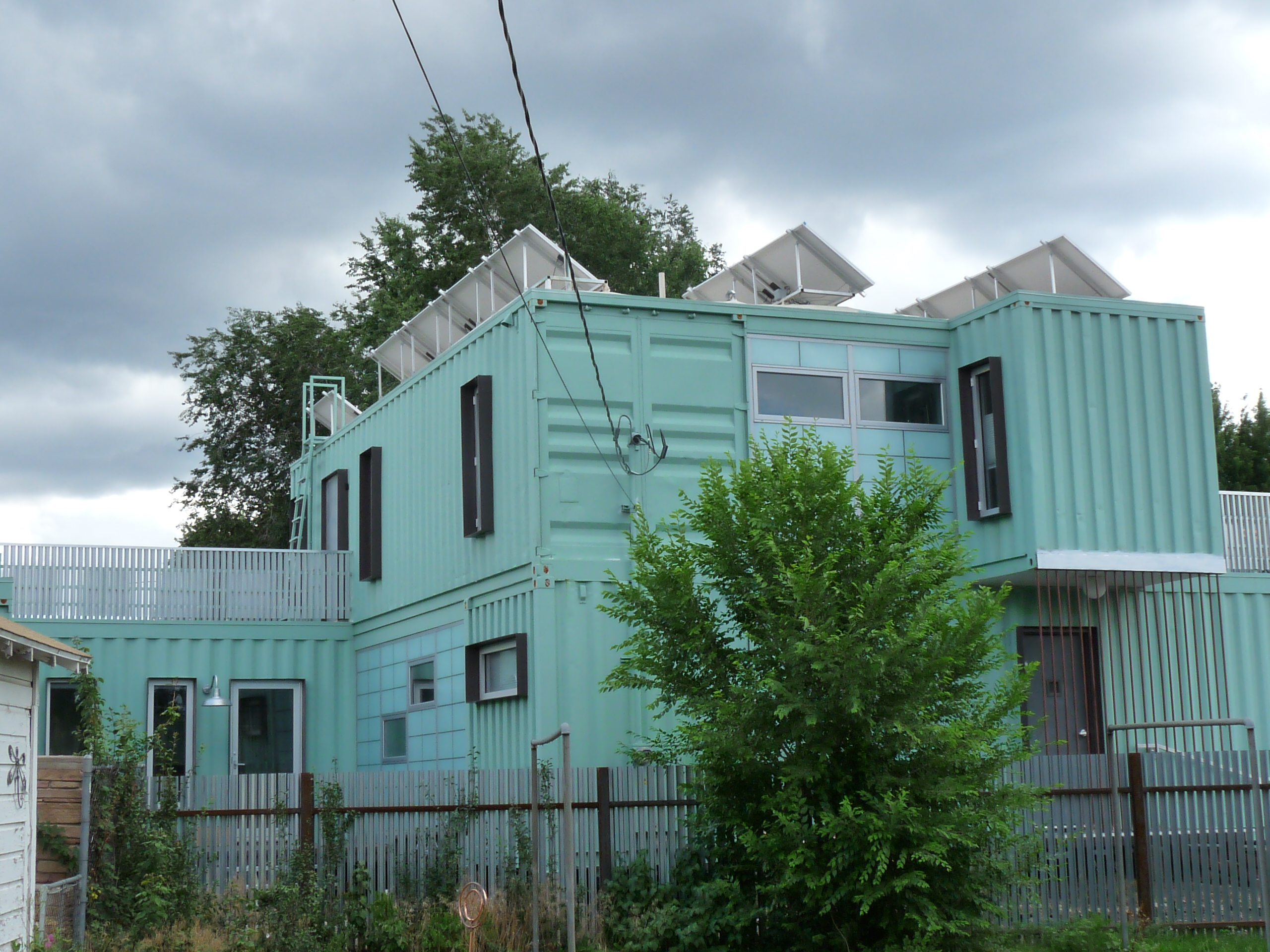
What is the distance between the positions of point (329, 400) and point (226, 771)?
22.1 ft

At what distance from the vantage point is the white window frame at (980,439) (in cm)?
1505

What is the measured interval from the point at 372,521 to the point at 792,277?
624cm

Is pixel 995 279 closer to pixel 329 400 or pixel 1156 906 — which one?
pixel 1156 906

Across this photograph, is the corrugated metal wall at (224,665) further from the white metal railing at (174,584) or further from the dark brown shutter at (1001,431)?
the dark brown shutter at (1001,431)

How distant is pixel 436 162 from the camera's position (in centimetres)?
3575

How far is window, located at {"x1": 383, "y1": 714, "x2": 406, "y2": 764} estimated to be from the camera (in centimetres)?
1728

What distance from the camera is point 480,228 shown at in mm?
35094

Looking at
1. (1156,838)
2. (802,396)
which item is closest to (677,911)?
(1156,838)

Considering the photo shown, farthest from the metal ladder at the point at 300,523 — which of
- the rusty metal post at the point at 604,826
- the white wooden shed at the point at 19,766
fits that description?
the white wooden shed at the point at 19,766

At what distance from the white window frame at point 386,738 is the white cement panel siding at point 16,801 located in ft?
23.6

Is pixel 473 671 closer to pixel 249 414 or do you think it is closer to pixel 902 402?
Answer: pixel 902 402

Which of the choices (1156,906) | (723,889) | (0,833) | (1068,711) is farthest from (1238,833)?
(0,833)

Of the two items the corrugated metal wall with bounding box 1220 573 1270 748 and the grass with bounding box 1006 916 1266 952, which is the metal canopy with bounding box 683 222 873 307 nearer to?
the corrugated metal wall with bounding box 1220 573 1270 748

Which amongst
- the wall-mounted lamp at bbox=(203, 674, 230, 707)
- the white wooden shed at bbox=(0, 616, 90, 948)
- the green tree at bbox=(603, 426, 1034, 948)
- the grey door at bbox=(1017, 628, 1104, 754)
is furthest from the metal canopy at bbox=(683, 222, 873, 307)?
the white wooden shed at bbox=(0, 616, 90, 948)
